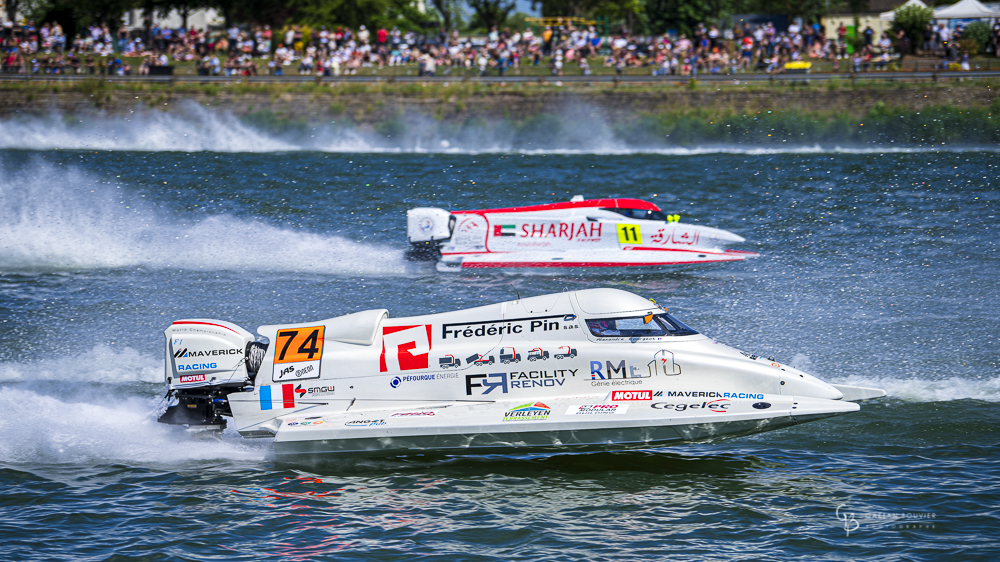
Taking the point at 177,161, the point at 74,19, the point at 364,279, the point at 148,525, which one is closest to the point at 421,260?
the point at 364,279

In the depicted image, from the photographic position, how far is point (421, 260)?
19.5m

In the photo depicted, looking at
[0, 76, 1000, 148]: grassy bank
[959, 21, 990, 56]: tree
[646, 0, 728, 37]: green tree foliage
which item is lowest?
[0, 76, 1000, 148]: grassy bank

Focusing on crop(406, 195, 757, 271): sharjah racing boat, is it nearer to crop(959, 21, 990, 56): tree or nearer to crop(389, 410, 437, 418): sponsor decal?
crop(389, 410, 437, 418): sponsor decal

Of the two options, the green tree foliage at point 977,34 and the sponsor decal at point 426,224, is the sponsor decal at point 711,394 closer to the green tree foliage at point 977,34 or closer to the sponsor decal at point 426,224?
the sponsor decal at point 426,224

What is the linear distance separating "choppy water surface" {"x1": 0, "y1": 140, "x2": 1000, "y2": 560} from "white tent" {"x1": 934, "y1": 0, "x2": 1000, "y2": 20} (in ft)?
48.2

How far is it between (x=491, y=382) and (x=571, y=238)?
32.0 feet

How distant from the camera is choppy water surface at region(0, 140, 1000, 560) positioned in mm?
8578

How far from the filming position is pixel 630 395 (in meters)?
9.53

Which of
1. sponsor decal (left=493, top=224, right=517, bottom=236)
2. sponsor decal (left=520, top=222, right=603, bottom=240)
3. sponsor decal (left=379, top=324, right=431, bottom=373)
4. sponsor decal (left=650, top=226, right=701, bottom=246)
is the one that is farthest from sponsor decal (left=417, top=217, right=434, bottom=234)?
sponsor decal (left=379, top=324, right=431, bottom=373)

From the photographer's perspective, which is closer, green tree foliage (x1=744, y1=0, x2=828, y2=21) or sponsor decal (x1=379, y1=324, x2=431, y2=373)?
sponsor decal (x1=379, y1=324, x2=431, y2=373)

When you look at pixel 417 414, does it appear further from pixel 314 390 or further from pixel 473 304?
pixel 473 304

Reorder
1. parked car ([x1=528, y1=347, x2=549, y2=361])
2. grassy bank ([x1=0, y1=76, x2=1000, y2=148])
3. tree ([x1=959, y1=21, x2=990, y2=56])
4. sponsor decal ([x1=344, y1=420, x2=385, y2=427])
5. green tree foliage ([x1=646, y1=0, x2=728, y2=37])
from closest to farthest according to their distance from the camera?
sponsor decal ([x1=344, y1=420, x2=385, y2=427]), parked car ([x1=528, y1=347, x2=549, y2=361]), grassy bank ([x1=0, y1=76, x2=1000, y2=148]), tree ([x1=959, y1=21, x2=990, y2=56]), green tree foliage ([x1=646, y1=0, x2=728, y2=37])

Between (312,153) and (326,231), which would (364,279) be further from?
(312,153)

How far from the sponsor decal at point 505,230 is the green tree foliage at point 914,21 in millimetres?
29423
